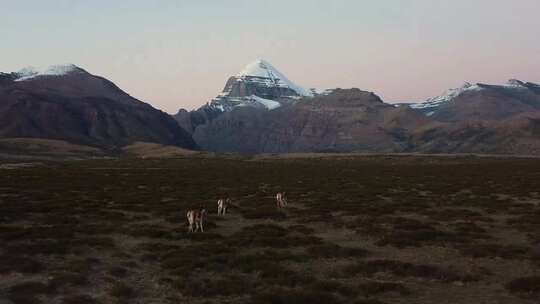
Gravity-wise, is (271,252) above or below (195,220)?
below

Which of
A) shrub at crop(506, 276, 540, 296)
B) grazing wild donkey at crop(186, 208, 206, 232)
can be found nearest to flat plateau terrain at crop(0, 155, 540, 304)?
shrub at crop(506, 276, 540, 296)

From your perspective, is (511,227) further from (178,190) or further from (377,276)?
(178,190)

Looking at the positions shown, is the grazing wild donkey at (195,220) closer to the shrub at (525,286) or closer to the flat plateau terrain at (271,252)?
the flat plateau terrain at (271,252)

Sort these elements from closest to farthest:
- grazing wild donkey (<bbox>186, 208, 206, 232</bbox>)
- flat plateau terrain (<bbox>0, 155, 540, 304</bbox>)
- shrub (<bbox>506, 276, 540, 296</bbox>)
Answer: flat plateau terrain (<bbox>0, 155, 540, 304</bbox>) → shrub (<bbox>506, 276, 540, 296</bbox>) → grazing wild donkey (<bbox>186, 208, 206, 232</bbox>)

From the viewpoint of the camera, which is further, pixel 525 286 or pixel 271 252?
pixel 271 252

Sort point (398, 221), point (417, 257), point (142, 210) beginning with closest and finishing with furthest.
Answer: point (417, 257), point (398, 221), point (142, 210)

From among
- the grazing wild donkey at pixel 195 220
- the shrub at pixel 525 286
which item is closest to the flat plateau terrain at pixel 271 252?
the shrub at pixel 525 286

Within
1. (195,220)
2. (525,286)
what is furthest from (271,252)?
(525,286)

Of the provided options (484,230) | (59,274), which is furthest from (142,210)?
(484,230)

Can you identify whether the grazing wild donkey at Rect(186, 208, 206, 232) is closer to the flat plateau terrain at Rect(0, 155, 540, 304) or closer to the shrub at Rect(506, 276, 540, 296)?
the flat plateau terrain at Rect(0, 155, 540, 304)

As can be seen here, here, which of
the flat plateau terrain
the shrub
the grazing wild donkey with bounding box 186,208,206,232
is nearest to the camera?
the flat plateau terrain

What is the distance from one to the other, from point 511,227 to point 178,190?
97.5 ft

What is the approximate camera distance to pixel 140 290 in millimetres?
16219

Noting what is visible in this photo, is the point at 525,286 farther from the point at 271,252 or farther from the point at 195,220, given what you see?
the point at 195,220
